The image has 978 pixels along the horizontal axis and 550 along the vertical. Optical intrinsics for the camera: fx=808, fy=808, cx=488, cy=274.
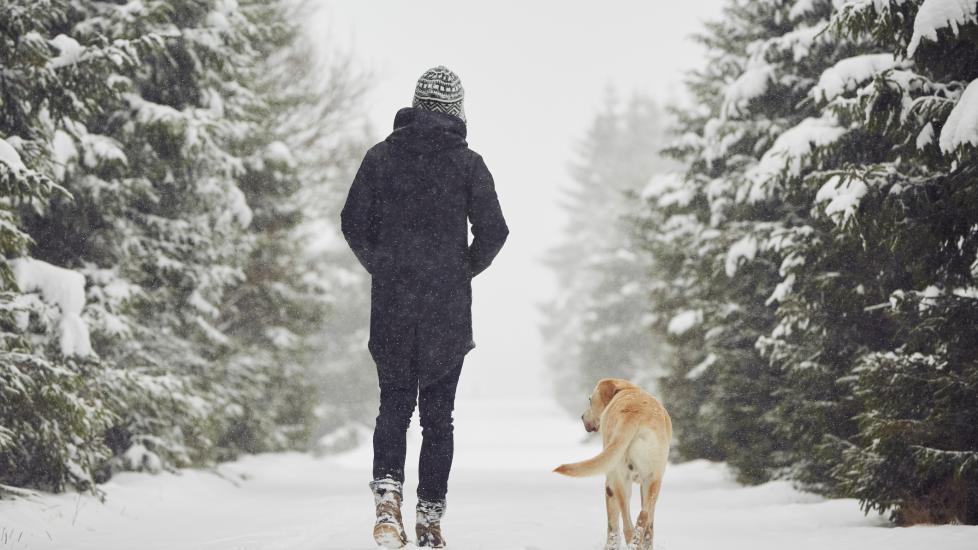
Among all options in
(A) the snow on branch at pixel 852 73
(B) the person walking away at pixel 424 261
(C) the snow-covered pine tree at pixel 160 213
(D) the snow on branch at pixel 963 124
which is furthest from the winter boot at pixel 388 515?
(A) the snow on branch at pixel 852 73

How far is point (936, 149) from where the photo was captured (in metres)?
5.23

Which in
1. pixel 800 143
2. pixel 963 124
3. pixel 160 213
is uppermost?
pixel 160 213

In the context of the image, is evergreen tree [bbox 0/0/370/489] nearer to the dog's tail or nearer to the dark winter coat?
the dark winter coat

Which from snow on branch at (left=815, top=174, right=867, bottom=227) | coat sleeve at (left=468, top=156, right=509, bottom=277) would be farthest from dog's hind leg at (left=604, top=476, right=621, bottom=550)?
snow on branch at (left=815, top=174, right=867, bottom=227)

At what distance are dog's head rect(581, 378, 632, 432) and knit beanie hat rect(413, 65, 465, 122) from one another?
212cm

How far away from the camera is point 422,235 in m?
4.40

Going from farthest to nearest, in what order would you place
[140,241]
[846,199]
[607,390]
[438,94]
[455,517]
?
1. [140,241]
2. [455,517]
3. [846,199]
4. [607,390]
5. [438,94]

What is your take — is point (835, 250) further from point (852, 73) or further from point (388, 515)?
point (388, 515)

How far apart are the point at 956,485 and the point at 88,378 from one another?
690 centimetres

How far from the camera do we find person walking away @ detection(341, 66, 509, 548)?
4320mm

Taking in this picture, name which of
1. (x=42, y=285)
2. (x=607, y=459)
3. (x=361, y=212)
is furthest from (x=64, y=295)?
(x=607, y=459)

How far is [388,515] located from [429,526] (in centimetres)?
32

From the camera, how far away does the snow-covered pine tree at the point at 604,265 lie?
90.3 feet

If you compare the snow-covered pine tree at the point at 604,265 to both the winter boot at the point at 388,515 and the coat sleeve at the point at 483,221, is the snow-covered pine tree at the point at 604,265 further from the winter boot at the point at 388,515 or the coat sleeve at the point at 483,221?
the winter boot at the point at 388,515
